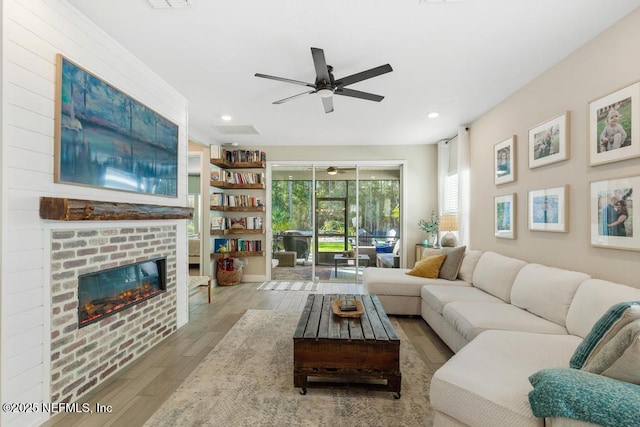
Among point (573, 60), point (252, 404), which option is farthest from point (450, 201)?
point (252, 404)

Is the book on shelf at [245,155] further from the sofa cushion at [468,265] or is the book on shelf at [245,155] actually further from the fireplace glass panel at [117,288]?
the sofa cushion at [468,265]

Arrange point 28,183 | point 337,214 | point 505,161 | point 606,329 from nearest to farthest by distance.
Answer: point 606,329 → point 28,183 → point 505,161 → point 337,214

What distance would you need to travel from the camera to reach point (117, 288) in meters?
2.40

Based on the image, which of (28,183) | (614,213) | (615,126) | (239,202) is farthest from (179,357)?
(615,126)

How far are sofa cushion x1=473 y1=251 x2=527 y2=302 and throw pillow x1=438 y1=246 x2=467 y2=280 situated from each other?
258 millimetres

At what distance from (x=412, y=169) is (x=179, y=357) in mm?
4858

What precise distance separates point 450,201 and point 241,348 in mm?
4186

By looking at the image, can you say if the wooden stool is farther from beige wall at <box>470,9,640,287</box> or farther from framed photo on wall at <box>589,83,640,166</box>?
framed photo on wall at <box>589,83,640,166</box>

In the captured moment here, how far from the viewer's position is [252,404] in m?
1.95

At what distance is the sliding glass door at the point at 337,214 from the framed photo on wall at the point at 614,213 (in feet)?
11.6

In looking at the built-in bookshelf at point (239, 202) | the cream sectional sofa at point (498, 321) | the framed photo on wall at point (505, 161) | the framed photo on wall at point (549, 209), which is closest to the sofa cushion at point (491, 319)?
the cream sectional sofa at point (498, 321)

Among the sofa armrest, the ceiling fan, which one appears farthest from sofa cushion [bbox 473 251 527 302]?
the ceiling fan

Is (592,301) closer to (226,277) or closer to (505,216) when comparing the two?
(505,216)

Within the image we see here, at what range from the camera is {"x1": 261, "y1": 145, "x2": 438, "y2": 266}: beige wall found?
566cm
